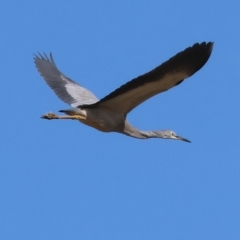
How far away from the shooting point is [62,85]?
20938mm

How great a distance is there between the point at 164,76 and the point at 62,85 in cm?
452

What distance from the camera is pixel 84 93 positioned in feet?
67.4

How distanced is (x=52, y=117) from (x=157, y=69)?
10.7 ft

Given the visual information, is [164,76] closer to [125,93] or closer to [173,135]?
[125,93]

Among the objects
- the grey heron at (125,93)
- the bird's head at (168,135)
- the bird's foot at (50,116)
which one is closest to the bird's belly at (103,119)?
the grey heron at (125,93)

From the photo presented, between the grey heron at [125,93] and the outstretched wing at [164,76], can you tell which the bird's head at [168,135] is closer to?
the grey heron at [125,93]

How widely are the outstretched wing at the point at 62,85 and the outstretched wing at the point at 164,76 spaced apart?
146 centimetres

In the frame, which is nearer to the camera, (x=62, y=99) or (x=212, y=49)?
A: (x=212, y=49)

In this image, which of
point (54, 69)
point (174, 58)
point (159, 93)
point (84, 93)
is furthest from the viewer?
point (54, 69)

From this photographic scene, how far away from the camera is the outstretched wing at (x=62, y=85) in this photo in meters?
19.8

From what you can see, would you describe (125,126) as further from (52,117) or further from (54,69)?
(54,69)

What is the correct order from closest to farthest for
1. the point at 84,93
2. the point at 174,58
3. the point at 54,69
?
the point at 174,58 < the point at 84,93 < the point at 54,69

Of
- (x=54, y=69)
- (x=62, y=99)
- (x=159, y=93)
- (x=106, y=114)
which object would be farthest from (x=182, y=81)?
(x=54, y=69)

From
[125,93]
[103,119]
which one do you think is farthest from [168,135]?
[125,93]
